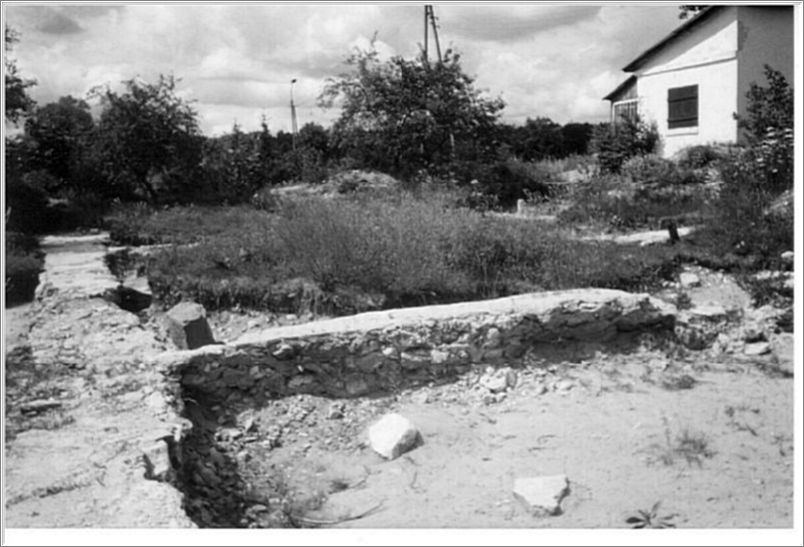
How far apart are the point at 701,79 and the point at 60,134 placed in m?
3.53

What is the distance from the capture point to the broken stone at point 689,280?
4.31 metres

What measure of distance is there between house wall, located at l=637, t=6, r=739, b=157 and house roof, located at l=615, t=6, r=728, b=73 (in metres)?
0.03

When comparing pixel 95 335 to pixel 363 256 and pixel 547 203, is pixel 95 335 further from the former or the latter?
pixel 547 203

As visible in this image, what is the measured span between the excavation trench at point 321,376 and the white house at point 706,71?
1.04 metres

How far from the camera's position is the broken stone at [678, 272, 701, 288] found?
431 cm

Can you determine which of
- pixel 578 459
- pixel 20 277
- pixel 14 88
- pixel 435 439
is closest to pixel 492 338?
pixel 435 439

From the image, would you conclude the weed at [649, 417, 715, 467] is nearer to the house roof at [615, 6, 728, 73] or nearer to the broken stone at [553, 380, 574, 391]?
the broken stone at [553, 380, 574, 391]

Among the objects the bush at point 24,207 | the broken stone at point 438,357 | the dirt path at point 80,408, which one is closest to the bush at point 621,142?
the broken stone at point 438,357

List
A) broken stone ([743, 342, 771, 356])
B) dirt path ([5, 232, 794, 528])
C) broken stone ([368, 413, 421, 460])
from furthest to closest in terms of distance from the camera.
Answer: broken stone ([743, 342, 771, 356]) < broken stone ([368, 413, 421, 460]) < dirt path ([5, 232, 794, 528])

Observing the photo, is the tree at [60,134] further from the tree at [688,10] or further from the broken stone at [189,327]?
the tree at [688,10]

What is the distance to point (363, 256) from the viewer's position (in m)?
4.62

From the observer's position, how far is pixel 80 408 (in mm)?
3594

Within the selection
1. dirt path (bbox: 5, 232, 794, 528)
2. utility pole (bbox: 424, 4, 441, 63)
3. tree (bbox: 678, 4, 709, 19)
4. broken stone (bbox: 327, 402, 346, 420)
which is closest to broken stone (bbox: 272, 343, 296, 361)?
dirt path (bbox: 5, 232, 794, 528)

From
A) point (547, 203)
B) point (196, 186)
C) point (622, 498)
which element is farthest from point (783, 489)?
point (196, 186)
